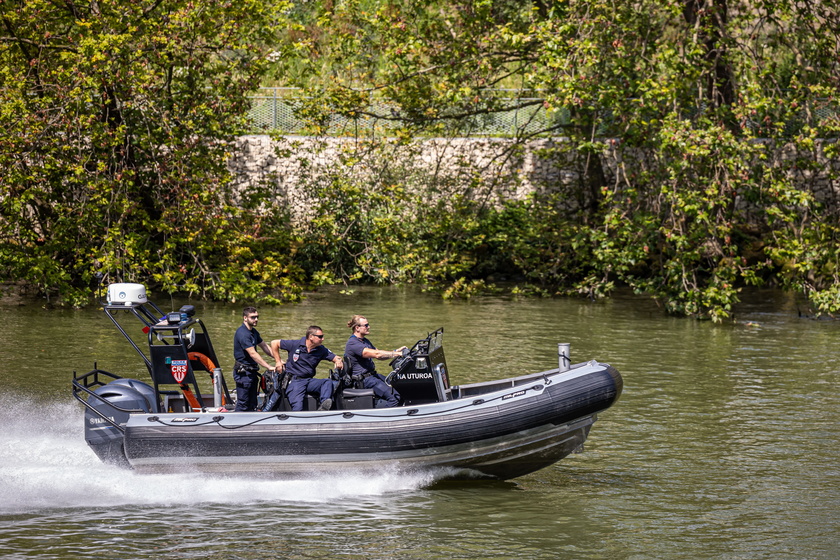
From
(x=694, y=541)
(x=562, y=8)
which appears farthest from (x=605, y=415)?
(x=562, y=8)

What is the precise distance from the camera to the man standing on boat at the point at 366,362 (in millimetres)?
9289

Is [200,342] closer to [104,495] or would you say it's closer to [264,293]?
[104,495]

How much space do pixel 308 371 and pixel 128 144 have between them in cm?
1071

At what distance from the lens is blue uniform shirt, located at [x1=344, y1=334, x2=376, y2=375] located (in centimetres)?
941

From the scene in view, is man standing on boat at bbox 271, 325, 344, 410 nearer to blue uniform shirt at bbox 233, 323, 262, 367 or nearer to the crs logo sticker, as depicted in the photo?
blue uniform shirt at bbox 233, 323, 262, 367

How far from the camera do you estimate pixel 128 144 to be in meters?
18.7

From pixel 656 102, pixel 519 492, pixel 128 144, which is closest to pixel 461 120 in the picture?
pixel 656 102

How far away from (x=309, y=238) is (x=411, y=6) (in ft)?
17.0

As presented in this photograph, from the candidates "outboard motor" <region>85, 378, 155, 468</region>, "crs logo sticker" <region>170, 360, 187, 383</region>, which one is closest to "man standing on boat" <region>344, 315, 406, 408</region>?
"crs logo sticker" <region>170, 360, 187, 383</region>

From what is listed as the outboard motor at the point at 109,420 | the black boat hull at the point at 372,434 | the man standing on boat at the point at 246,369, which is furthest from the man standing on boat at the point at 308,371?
the outboard motor at the point at 109,420

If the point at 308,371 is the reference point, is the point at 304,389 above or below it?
below

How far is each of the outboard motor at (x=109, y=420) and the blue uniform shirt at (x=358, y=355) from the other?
1.81 m

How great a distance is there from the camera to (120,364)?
14.0 metres

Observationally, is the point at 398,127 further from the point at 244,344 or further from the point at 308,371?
the point at 308,371
